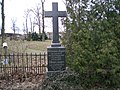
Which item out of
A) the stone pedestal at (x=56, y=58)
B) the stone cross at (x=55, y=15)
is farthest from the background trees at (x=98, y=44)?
the stone cross at (x=55, y=15)

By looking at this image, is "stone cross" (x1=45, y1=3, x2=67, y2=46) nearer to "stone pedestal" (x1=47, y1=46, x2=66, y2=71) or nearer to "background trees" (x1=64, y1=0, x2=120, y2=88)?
"stone pedestal" (x1=47, y1=46, x2=66, y2=71)

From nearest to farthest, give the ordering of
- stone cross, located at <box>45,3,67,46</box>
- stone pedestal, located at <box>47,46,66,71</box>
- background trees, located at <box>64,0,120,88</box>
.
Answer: background trees, located at <box>64,0,120,88</box> → stone pedestal, located at <box>47,46,66,71</box> → stone cross, located at <box>45,3,67,46</box>

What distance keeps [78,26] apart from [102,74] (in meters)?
1.67

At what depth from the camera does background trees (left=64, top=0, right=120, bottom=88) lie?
280 inches

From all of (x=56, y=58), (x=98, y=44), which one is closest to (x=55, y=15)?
(x=56, y=58)

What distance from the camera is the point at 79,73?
7.78 metres

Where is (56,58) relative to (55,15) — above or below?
below

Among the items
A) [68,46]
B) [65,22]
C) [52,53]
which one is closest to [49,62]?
[52,53]

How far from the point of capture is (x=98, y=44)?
727 centimetres

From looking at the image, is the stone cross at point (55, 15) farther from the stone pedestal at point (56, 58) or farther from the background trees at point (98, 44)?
the background trees at point (98, 44)

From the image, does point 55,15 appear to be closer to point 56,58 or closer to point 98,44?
point 56,58

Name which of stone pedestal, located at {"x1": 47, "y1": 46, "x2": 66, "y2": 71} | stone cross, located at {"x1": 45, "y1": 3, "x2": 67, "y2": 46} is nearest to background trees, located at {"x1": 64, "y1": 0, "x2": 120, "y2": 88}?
stone pedestal, located at {"x1": 47, "y1": 46, "x2": 66, "y2": 71}

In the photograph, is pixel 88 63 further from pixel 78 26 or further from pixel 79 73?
pixel 78 26

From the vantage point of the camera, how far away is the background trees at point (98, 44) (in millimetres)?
7113
